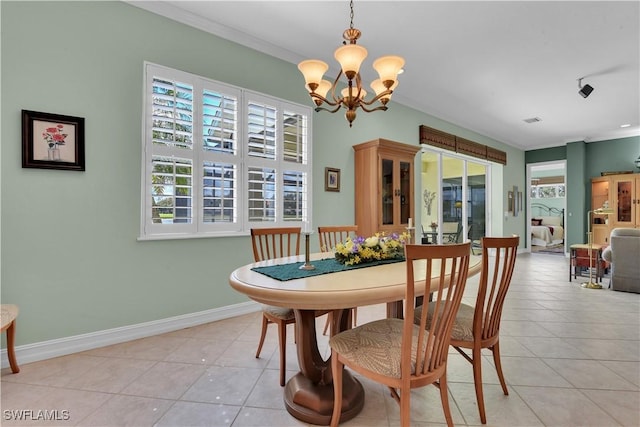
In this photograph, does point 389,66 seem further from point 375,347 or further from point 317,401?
point 317,401

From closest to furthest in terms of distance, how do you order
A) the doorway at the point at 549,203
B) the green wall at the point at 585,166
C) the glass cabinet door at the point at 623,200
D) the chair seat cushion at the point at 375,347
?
the chair seat cushion at the point at 375,347 → the glass cabinet door at the point at 623,200 → the green wall at the point at 585,166 → the doorway at the point at 549,203

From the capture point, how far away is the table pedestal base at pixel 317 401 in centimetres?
156

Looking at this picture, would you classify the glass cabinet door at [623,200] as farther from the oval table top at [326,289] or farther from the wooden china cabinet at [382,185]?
the oval table top at [326,289]

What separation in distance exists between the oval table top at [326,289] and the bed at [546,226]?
9.80 metres

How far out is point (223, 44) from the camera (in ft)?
10.1

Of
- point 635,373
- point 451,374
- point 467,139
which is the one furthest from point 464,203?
point 451,374

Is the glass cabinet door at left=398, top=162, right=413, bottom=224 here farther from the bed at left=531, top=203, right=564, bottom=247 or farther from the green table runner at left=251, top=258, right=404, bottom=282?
the bed at left=531, top=203, right=564, bottom=247

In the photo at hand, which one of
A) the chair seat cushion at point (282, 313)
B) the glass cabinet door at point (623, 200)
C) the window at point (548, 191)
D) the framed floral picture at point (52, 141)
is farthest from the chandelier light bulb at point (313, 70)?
the window at point (548, 191)

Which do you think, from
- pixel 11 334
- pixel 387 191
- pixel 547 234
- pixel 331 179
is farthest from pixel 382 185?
pixel 547 234

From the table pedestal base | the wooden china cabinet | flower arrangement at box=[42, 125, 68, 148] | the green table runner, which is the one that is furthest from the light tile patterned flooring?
the wooden china cabinet

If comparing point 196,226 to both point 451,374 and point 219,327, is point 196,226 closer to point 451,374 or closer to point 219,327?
point 219,327

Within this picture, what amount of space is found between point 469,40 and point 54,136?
12.5 feet

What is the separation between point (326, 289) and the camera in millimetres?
1281

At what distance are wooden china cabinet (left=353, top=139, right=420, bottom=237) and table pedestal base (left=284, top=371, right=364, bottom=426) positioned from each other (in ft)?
7.92
